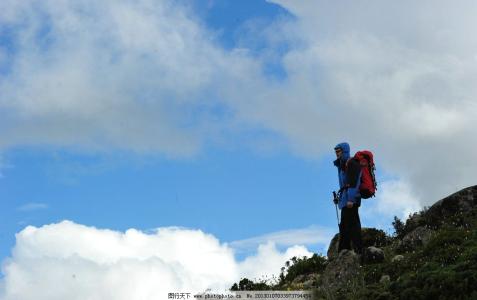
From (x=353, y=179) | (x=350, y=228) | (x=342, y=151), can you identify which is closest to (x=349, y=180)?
(x=353, y=179)

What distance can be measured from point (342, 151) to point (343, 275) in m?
3.53

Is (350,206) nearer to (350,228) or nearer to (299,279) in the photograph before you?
(350,228)

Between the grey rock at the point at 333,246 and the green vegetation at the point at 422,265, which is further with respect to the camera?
the grey rock at the point at 333,246

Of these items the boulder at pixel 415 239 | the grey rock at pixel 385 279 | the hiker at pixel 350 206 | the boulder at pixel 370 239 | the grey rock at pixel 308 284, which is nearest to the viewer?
the grey rock at pixel 385 279

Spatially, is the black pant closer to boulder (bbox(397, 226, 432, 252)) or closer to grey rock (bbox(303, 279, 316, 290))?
grey rock (bbox(303, 279, 316, 290))

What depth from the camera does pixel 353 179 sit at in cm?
1611

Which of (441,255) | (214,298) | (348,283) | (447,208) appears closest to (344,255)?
(348,283)

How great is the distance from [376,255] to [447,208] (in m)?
4.33

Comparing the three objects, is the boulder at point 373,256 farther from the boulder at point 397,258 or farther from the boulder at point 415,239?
the boulder at point 415,239

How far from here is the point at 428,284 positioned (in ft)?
40.2

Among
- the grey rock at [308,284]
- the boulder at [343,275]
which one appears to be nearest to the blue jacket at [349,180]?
the boulder at [343,275]

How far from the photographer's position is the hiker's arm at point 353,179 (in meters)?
16.1

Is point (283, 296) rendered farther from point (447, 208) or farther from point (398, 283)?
point (447, 208)

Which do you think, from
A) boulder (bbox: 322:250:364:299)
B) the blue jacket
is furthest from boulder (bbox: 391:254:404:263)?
the blue jacket
